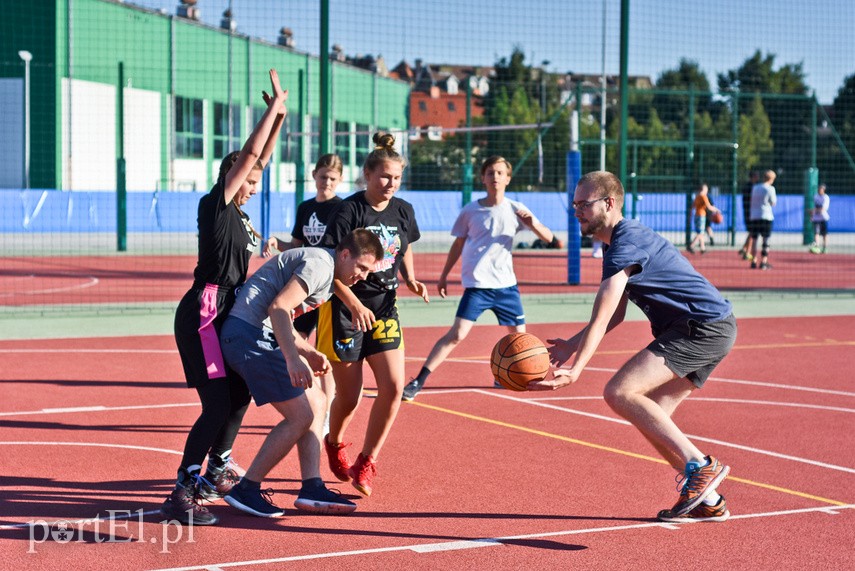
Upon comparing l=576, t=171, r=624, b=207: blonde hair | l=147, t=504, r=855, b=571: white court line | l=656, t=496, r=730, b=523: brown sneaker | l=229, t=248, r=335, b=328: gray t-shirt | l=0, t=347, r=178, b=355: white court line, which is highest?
l=576, t=171, r=624, b=207: blonde hair

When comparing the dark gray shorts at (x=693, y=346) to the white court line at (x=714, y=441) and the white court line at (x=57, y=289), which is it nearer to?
the white court line at (x=714, y=441)

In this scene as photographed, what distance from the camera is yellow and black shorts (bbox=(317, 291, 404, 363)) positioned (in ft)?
21.7

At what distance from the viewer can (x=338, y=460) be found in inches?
270

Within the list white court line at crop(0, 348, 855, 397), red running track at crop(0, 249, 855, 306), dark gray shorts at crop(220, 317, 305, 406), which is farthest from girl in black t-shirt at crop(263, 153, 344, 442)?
red running track at crop(0, 249, 855, 306)

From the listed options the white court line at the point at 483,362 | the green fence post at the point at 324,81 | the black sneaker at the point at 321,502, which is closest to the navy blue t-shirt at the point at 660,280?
the black sneaker at the point at 321,502

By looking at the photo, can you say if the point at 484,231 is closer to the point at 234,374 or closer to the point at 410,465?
the point at 410,465

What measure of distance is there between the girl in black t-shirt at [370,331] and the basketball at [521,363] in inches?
34.4

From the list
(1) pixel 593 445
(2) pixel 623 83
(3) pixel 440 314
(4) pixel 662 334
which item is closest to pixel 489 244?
(1) pixel 593 445

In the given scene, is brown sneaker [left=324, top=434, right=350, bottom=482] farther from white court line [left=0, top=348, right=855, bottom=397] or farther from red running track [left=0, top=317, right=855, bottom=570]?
white court line [left=0, top=348, right=855, bottom=397]

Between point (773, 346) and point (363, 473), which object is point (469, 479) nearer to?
point (363, 473)

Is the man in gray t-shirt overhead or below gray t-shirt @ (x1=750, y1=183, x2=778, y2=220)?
below

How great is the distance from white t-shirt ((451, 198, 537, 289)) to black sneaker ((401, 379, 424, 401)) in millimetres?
986

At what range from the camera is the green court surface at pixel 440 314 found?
14094 millimetres

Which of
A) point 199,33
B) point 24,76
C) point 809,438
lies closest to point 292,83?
point 199,33
